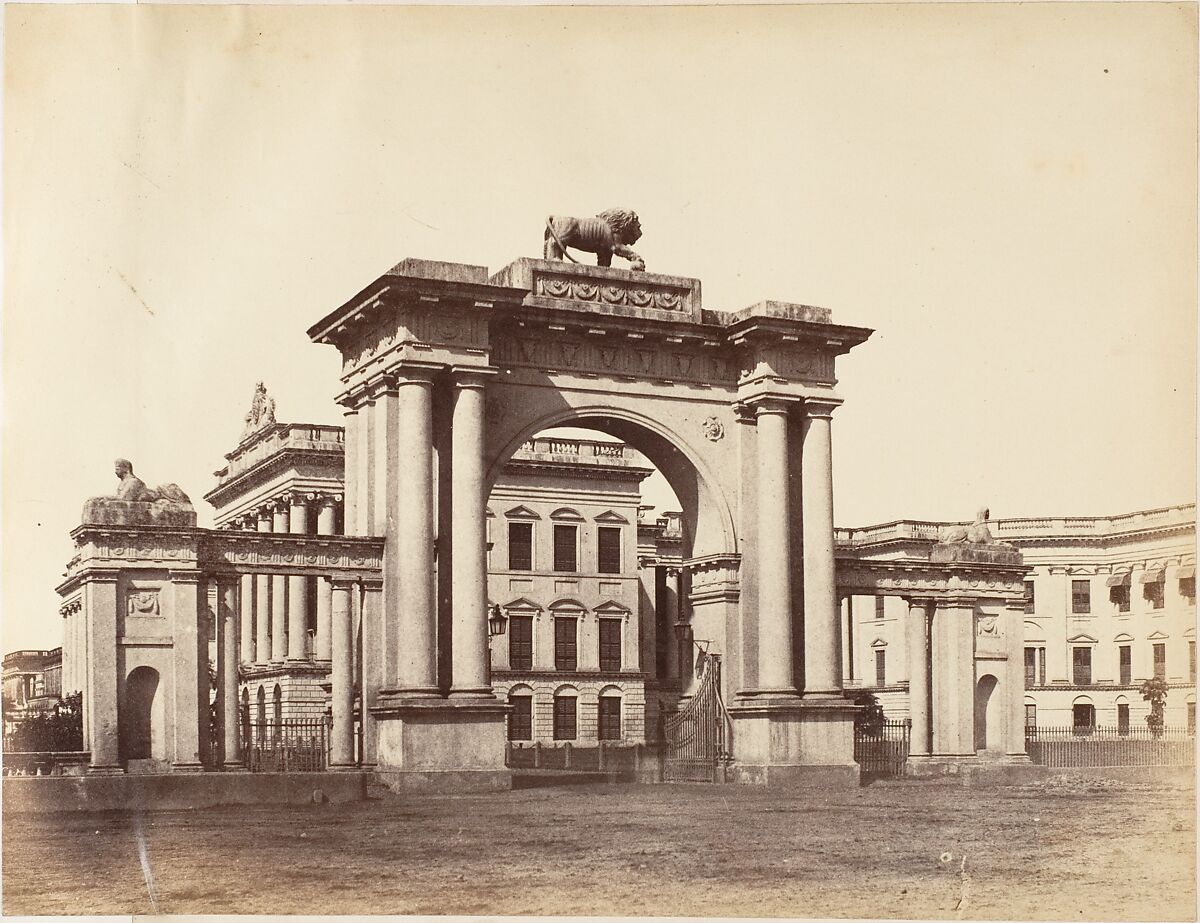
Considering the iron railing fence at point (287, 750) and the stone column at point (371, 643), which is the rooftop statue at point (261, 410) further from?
the stone column at point (371, 643)

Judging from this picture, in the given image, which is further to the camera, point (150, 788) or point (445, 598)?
point (445, 598)

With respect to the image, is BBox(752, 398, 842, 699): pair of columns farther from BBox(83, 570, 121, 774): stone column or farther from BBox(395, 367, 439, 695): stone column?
BBox(83, 570, 121, 774): stone column

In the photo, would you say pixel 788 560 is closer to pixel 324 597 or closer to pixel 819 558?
pixel 819 558

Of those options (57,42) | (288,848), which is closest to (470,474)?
(288,848)

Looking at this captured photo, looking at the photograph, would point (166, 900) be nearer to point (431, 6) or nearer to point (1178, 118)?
point (431, 6)

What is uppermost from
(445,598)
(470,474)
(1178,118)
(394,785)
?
(1178,118)

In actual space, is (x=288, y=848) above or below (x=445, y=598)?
below

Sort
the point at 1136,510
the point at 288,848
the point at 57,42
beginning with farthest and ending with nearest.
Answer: the point at 1136,510 → the point at 288,848 → the point at 57,42

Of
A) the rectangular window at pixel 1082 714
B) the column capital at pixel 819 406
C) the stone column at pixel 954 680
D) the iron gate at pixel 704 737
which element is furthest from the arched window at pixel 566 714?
the column capital at pixel 819 406
